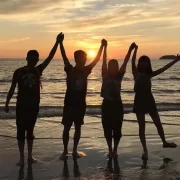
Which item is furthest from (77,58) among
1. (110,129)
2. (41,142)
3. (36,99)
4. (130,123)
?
(130,123)

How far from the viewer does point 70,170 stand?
5930 mm

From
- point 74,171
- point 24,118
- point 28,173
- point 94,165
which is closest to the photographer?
point 28,173

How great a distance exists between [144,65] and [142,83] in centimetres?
36

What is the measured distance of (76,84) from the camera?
6.43 meters

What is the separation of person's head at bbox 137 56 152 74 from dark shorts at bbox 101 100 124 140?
0.76 meters

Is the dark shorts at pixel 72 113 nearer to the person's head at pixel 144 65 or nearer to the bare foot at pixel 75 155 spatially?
the bare foot at pixel 75 155

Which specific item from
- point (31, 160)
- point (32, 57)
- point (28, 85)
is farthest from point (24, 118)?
point (32, 57)

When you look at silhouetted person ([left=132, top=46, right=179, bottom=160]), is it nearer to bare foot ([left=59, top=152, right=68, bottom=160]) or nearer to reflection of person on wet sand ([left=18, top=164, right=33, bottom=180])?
bare foot ([left=59, top=152, right=68, bottom=160])

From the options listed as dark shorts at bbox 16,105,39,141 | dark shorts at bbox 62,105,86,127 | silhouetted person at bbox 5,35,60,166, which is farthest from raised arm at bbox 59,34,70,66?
dark shorts at bbox 16,105,39,141

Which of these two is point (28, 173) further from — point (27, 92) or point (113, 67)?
point (113, 67)

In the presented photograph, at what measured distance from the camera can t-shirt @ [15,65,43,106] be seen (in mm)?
5953

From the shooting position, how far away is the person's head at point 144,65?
254 inches

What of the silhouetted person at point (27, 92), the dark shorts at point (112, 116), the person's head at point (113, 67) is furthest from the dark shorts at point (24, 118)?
the person's head at point (113, 67)

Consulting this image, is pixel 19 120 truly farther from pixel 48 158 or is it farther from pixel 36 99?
pixel 48 158
